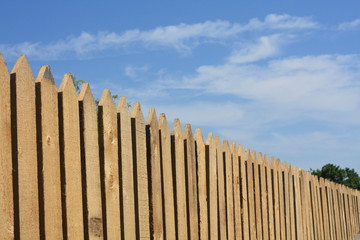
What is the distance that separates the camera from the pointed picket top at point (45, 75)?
370cm

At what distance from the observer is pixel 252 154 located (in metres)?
7.43

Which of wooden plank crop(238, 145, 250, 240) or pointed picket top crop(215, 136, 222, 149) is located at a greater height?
pointed picket top crop(215, 136, 222, 149)

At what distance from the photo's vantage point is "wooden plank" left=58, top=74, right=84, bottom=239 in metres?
3.76

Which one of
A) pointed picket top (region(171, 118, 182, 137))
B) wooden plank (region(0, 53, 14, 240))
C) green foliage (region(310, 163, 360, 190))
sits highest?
green foliage (region(310, 163, 360, 190))

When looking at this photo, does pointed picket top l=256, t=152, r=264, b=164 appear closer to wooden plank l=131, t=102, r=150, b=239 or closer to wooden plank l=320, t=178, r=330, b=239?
wooden plank l=131, t=102, r=150, b=239

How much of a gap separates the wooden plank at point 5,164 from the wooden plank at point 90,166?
0.61 metres

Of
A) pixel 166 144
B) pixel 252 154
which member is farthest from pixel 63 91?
pixel 252 154

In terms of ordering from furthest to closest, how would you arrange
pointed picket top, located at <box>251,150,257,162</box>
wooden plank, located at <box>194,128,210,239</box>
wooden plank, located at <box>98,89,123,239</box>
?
pointed picket top, located at <box>251,150,257,162</box> → wooden plank, located at <box>194,128,210,239</box> → wooden plank, located at <box>98,89,123,239</box>

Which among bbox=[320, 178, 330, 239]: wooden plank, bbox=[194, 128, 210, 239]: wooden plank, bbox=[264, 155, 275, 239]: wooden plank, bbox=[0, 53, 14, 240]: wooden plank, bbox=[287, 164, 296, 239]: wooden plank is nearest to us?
bbox=[0, 53, 14, 240]: wooden plank

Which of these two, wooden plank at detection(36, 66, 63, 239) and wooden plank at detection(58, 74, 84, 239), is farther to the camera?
wooden plank at detection(58, 74, 84, 239)

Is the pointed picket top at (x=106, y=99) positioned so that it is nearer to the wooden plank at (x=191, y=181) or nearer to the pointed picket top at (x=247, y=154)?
the wooden plank at (x=191, y=181)

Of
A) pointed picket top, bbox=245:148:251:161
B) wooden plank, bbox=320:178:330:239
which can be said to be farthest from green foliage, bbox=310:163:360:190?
pointed picket top, bbox=245:148:251:161

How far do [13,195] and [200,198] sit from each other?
8.26 ft

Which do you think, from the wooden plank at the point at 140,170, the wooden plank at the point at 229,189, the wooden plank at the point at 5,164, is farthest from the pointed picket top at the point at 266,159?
the wooden plank at the point at 5,164
